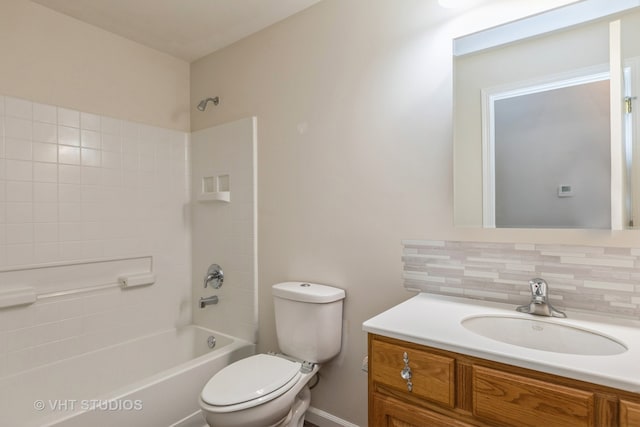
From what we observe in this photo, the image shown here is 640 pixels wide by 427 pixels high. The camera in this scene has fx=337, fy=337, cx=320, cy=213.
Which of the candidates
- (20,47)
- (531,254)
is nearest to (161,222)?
(20,47)

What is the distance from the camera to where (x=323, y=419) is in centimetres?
186

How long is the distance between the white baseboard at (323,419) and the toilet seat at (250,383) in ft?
1.38

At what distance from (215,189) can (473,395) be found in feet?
6.56

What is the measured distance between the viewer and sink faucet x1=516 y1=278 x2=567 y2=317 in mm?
1169

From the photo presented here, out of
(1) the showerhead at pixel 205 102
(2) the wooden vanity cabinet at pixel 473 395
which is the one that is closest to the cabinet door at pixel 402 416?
(2) the wooden vanity cabinet at pixel 473 395

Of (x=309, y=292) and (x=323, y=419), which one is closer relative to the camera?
(x=309, y=292)

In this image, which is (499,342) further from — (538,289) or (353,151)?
(353,151)

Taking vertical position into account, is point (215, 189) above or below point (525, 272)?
above

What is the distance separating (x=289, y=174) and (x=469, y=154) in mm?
1009

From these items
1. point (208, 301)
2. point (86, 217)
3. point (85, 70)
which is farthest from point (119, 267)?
point (85, 70)

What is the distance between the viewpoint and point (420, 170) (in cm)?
154

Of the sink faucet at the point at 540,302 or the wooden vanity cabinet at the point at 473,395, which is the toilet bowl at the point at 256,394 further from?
the sink faucet at the point at 540,302

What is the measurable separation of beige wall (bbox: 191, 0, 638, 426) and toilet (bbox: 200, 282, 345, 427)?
0.41 ft

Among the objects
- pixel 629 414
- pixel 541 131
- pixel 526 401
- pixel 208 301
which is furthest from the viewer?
pixel 208 301
